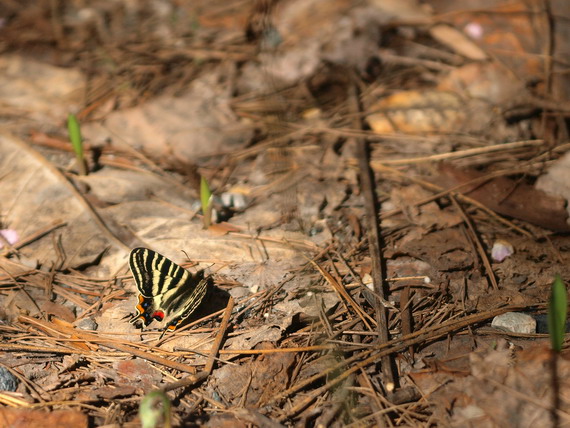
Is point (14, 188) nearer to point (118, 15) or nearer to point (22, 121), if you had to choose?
point (22, 121)

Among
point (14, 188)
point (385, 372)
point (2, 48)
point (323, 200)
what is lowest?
point (385, 372)

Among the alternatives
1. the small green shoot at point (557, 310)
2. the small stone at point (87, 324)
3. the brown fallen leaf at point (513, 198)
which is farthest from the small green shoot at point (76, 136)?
the small green shoot at point (557, 310)

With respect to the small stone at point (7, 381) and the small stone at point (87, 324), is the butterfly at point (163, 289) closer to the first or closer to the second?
the small stone at point (87, 324)

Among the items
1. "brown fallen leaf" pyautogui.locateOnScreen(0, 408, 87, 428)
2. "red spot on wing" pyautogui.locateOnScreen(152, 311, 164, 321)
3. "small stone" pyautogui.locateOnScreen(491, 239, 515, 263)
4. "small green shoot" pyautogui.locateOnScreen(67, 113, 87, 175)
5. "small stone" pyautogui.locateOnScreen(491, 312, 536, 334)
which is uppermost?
"small green shoot" pyautogui.locateOnScreen(67, 113, 87, 175)

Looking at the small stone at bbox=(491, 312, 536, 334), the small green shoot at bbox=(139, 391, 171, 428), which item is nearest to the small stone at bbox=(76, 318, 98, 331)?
the small green shoot at bbox=(139, 391, 171, 428)

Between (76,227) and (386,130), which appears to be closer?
(76,227)

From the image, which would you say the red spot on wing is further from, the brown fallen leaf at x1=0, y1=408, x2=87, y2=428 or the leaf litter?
the brown fallen leaf at x1=0, y1=408, x2=87, y2=428

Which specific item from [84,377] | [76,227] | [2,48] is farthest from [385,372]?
[2,48]
